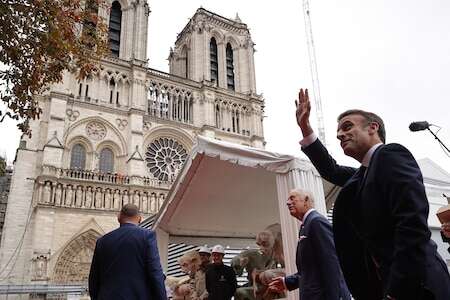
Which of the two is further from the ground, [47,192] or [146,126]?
[146,126]

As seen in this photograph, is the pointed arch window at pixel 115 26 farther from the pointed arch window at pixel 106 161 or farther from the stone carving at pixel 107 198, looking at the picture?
the stone carving at pixel 107 198

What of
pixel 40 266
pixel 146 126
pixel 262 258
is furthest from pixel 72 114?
pixel 262 258

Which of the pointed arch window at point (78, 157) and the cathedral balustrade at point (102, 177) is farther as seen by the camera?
the pointed arch window at point (78, 157)

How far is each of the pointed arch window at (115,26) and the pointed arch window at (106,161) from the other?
6.83 m

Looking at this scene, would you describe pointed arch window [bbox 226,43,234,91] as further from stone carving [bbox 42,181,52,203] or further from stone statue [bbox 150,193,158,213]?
stone carving [bbox 42,181,52,203]

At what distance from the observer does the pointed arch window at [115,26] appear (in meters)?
24.4

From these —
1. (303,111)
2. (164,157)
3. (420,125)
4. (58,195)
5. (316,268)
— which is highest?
(164,157)

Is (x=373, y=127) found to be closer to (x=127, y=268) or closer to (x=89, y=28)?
(x=127, y=268)

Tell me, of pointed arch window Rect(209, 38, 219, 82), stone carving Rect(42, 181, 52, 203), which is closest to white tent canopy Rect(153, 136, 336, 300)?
stone carving Rect(42, 181, 52, 203)

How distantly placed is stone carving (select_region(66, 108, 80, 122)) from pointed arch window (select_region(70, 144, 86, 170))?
58.3 inches

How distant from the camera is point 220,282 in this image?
437 cm

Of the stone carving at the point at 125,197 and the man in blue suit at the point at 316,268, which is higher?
the stone carving at the point at 125,197

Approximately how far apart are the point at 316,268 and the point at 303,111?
110 cm

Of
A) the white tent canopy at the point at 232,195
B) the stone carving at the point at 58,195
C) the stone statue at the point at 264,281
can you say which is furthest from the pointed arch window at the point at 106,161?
the stone statue at the point at 264,281
